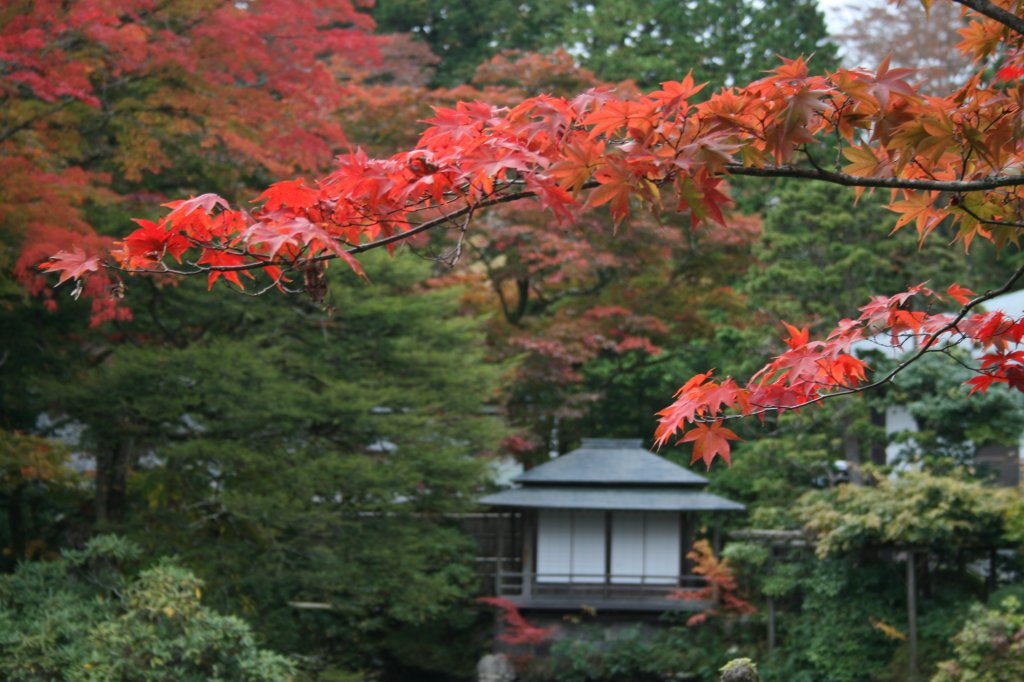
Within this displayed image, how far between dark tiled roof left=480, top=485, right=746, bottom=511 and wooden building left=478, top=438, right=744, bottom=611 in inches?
0.6

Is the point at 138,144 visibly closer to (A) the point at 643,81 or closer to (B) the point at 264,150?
(B) the point at 264,150

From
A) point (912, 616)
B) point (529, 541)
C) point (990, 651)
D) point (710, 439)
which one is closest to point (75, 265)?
point (710, 439)

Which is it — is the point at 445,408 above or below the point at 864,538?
above

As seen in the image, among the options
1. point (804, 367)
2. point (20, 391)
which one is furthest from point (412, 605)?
point (804, 367)

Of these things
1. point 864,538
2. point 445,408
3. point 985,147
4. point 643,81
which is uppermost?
point 643,81

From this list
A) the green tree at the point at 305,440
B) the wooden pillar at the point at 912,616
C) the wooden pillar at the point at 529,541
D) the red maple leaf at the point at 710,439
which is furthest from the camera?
the wooden pillar at the point at 529,541

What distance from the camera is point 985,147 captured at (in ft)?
9.42

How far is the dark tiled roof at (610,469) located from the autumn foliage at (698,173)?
13081 mm

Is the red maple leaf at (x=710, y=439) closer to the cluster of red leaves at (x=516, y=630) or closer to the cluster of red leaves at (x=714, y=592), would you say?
the cluster of red leaves at (x=714, y=592)

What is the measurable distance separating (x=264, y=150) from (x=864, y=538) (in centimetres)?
822

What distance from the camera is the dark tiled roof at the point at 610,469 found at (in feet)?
54.0

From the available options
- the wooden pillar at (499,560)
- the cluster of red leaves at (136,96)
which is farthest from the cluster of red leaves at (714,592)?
the cluster of red leaves at (136,96)

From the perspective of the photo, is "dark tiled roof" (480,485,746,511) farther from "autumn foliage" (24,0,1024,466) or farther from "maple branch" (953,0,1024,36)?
"maple branch" (953,0,1024,36)

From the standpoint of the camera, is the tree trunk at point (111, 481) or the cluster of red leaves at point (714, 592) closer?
the tree trunk at point (111, 481)
